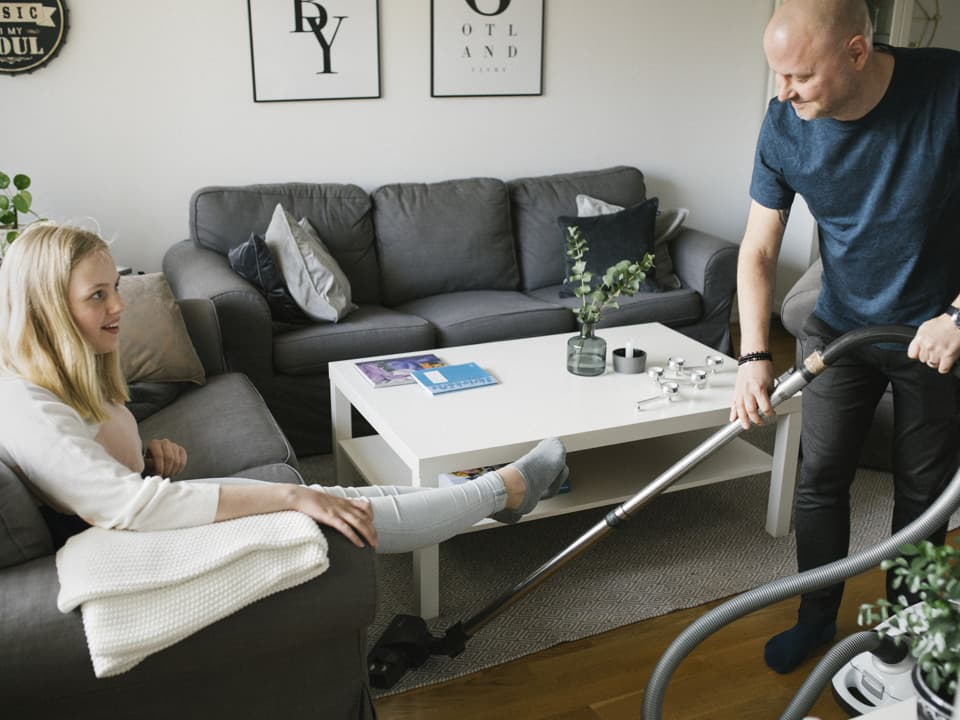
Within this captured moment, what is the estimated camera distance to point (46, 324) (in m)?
1.65

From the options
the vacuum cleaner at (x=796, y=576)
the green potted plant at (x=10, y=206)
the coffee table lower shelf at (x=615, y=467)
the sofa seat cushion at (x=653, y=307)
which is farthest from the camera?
the sofa seat cushion at (x=653, y=307)

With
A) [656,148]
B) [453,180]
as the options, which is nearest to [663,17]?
[656,148]

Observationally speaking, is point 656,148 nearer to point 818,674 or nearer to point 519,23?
point 519,23

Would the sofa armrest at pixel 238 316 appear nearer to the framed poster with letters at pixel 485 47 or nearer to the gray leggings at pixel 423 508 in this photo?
the gray leggings at pixel 423 508

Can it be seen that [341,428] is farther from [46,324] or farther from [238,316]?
[46,324]

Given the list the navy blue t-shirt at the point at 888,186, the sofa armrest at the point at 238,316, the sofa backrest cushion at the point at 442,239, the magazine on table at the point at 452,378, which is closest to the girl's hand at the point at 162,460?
the magazine on table at the point at 452,378

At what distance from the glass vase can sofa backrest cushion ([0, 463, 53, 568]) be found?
5.34 ft

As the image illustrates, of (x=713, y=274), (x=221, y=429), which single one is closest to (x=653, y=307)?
(x=713, y=274)

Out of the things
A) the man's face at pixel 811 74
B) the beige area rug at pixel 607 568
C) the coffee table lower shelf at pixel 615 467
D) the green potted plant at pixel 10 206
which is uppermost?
the man's face at pixel 811 74

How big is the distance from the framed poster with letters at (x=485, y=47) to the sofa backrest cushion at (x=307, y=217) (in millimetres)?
682

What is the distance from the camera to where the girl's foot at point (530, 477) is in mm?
2121

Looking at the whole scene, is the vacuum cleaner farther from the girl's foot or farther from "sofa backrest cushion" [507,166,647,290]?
"sofa backrest cushion" [507,166,647,290]

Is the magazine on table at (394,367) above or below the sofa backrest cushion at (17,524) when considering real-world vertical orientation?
below

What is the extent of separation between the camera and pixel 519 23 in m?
4.16
